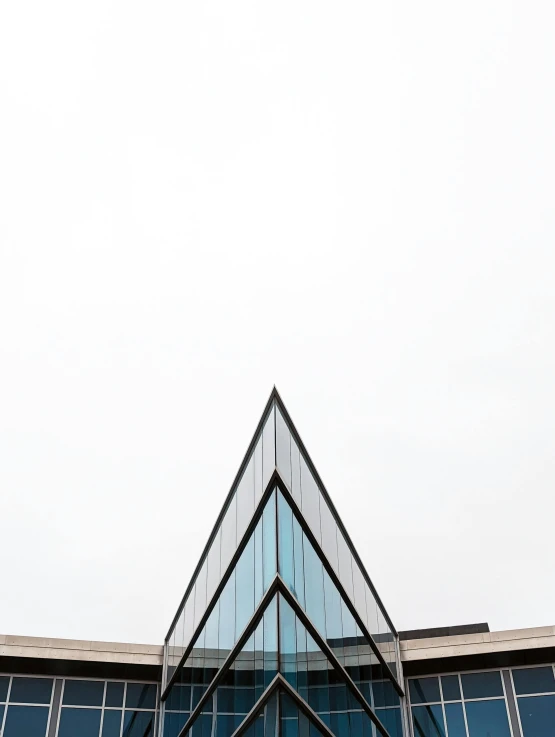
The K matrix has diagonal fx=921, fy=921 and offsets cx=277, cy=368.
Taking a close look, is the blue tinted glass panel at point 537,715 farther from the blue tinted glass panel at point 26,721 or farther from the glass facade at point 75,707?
the blue tinted glass panel at point 26,721

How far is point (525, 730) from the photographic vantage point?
29.3 m

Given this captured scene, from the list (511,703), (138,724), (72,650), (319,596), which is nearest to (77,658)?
(72,650)

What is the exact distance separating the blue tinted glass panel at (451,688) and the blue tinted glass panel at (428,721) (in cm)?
45

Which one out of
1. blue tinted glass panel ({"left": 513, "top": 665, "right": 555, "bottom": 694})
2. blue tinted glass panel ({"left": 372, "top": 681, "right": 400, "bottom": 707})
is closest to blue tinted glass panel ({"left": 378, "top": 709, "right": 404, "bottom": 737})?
blue tinted glass panel ({"left": 372, "top": 681, "right": 400, "bottom": 707})

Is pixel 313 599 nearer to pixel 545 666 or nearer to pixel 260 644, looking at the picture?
pixel 260 644

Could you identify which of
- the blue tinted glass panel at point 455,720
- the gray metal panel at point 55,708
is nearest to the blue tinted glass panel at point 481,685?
the blue tinted glass panel at point 455,720

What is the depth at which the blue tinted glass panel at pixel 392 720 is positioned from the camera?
26702mm

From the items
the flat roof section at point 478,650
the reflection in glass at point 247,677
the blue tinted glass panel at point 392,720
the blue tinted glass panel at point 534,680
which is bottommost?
the reflection in glass at point 247,677

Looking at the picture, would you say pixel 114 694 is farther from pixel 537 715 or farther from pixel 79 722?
pixel 537 715

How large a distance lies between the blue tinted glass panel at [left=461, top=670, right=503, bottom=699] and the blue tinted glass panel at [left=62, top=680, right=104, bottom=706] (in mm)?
12187

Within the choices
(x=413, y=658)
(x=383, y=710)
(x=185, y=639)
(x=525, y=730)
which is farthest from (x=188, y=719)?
(x=525, y=730)

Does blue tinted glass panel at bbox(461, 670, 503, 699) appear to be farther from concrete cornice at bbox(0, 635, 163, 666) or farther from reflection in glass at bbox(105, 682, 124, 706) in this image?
reflection in glass at bbox(105, 682, 124, 706)

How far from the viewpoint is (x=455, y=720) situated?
30.1 metres

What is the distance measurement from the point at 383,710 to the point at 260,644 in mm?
8788
